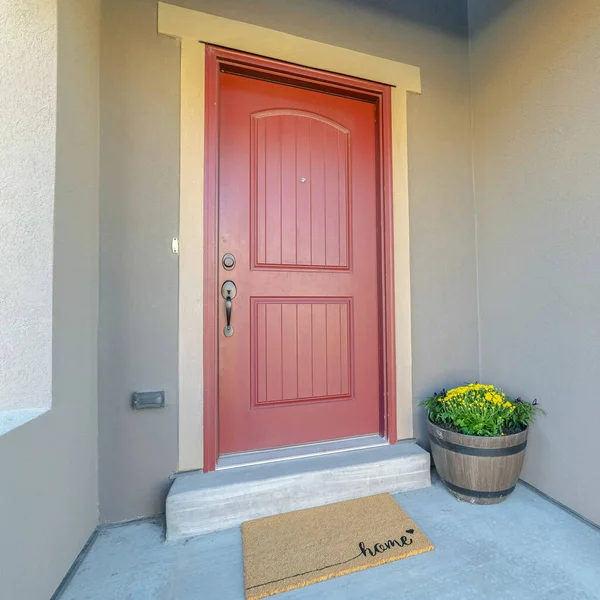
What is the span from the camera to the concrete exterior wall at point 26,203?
88 centimetres

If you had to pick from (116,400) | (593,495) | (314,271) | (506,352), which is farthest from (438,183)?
(116,400)

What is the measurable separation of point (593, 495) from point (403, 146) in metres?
1.77

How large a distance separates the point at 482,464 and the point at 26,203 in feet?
6.19

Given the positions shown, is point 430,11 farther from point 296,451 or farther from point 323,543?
point 323,543

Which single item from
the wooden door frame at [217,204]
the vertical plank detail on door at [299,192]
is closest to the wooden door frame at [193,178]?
the wooden door frame at [217,204]

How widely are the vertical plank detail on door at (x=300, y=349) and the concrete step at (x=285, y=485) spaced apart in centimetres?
30

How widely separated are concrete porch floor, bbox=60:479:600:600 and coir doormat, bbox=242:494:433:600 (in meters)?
0.03

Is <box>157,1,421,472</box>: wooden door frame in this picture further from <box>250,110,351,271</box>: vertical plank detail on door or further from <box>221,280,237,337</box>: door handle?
<box>250,110,351,271</box>: vertical plank detail on door

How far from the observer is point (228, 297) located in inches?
55.8

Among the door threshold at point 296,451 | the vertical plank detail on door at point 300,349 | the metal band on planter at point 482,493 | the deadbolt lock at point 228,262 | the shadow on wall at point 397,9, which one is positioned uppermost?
the shadow on wall at point 397,9

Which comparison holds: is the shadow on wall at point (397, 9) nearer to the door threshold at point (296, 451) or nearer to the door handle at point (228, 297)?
the door handle at point (228, 297)

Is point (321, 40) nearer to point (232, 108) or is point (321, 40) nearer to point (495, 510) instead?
point (232, 108)

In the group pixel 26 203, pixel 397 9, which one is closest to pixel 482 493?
pixel 26 203

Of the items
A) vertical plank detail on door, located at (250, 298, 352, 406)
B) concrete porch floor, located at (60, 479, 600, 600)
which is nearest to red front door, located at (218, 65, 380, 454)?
vertical plank detail on door, located at (250, 298, 352, 406)
